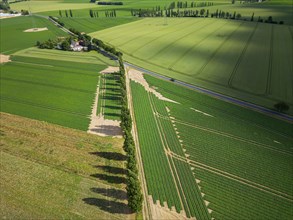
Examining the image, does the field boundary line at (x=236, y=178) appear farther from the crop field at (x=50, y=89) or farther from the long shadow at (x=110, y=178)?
the crop field at (x=50, y=89)

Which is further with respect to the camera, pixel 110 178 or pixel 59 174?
pixel 59 174

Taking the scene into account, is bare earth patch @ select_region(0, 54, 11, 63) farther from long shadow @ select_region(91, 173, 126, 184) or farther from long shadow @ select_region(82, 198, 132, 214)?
long shadow @ select_region(82, 198, 132, 214)

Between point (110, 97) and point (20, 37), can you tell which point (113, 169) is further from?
point (20, 37)

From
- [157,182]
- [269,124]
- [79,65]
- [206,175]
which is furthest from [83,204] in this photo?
[79,65]

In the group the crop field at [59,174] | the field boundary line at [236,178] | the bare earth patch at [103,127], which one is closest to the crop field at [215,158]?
the field boundary line at [236,178]

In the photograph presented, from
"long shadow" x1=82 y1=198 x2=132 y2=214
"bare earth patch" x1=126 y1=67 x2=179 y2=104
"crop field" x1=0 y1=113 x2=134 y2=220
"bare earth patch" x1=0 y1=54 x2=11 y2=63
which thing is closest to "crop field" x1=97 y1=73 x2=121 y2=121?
"bare earth patch" x1=126 y1=67 x2=179 y2=104

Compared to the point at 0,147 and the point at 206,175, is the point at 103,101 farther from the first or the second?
the point at 206,175

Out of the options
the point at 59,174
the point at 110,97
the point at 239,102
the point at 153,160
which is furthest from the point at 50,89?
the point at 239,102
